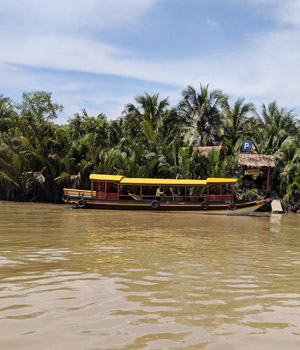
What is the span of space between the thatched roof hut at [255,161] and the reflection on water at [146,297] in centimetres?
1766

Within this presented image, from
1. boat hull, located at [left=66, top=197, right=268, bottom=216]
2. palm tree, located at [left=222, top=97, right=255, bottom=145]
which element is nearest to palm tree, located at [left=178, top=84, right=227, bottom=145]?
palm tree, located at [left=222, top=97, right=255, bottom=145]

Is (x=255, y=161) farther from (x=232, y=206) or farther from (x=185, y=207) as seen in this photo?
(x=185, y=207)

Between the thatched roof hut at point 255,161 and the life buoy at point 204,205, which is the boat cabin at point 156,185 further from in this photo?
the thatched roof hut at point 255,161

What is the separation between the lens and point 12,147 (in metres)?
26.0

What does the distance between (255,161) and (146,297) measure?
21918 mm

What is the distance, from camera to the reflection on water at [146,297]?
9.50 ft

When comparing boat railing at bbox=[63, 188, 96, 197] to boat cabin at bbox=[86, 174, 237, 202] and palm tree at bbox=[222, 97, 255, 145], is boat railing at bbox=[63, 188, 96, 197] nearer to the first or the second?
boat cabin at bbox=[86, 174, 237, 202]

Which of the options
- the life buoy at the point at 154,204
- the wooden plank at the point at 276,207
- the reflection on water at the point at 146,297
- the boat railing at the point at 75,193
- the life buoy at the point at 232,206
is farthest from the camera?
the wooden plank at the point at 276,207

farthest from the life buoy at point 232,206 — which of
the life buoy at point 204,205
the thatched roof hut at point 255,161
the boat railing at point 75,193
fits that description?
the boat railing at point 75,193

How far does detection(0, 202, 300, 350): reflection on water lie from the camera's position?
9.50 feet

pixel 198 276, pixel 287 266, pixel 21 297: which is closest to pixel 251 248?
pixel 287 266

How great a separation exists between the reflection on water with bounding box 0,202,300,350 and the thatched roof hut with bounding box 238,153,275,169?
17663mm

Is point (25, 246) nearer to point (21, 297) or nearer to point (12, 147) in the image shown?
point (21, 297)

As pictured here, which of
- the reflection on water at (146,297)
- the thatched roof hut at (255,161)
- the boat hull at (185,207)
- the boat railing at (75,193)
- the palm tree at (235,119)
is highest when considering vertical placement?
the palm tree at (235,119)
